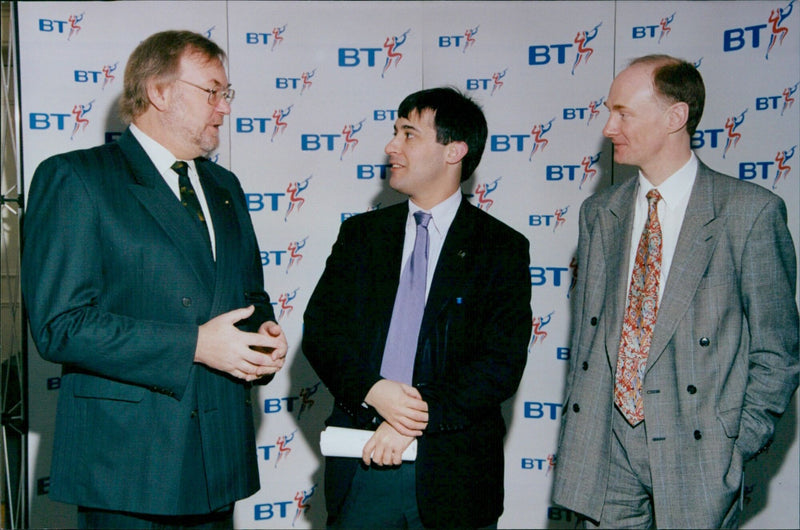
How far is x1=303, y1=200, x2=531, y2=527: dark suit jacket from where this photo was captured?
208cm

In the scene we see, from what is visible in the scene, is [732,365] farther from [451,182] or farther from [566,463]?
[451,182]

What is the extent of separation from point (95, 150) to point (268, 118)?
73.1 inches

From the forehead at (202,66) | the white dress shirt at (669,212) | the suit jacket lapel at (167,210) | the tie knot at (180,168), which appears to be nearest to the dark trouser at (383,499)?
the suit jacket lapel at (167,210)

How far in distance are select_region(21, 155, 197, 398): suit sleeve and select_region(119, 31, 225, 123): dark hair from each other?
0.30 metres

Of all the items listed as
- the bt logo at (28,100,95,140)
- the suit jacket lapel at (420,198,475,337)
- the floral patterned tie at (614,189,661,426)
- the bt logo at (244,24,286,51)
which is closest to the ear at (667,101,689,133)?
the floral patterned tie at (614,189,661,426)

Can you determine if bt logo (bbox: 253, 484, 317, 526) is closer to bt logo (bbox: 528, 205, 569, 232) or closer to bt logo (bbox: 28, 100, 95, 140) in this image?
bt logo (bbox: 528, 205, 569, 232)

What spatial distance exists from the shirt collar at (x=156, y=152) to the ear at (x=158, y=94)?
0.09 metres

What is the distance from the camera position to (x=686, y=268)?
6.63ft

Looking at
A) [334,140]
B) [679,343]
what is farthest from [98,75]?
[679,343]

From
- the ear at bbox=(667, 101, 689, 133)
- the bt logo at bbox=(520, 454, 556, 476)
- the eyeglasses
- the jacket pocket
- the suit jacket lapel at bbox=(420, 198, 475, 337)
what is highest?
the eyeglasses

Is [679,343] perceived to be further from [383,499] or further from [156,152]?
[156,152]

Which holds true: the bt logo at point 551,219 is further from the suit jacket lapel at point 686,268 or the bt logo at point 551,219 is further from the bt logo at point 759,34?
the suit jacket lapel at point 686,268

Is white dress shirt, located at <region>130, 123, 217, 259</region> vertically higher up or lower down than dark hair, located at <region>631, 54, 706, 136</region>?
lower down

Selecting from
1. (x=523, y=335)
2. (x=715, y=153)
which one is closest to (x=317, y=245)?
(x=523, y=335)
